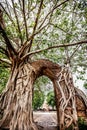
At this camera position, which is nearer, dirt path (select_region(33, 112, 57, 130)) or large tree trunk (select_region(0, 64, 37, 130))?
large tree trunk (select_region(0, 64, 37, 130))

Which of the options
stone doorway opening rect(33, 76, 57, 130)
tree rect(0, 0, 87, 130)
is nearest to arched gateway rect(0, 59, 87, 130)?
tree rect(0, 0, 87, 130)

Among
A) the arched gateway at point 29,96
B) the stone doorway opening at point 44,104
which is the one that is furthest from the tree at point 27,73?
the stone doorway opening at point 44,104

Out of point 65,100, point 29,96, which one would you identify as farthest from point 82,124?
point 29,96

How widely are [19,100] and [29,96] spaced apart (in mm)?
341

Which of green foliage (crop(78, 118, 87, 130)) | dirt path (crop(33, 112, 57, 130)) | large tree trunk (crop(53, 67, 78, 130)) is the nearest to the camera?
large tree trunk (crop(53, 67, 78, 130))

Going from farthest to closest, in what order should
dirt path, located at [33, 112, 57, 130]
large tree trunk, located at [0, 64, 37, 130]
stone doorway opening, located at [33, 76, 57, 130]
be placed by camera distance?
stone doorway opening, located at [33, 76, 57, 130]
dirt path, located at [33, 112, 57, 130]
large tree trunk, located at [0, 64, 37, 130]

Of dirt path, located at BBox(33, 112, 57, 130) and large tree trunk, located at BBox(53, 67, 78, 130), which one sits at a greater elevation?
large tree trunk, located at BBox(53, 67, 78, 130)

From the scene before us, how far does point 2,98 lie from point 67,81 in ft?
7.19

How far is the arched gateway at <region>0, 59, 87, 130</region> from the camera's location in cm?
426

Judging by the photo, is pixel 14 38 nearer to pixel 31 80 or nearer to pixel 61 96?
pixel 31 80

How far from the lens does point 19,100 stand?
459 cm

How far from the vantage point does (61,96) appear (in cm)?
546

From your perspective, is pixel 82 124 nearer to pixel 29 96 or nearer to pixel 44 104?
pixel 29 96

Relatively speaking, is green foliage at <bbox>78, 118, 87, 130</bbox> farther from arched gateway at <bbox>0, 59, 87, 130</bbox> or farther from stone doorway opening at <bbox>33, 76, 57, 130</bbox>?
stone doorway opening at <bbox>33, 76, 57, 130</bbox>
